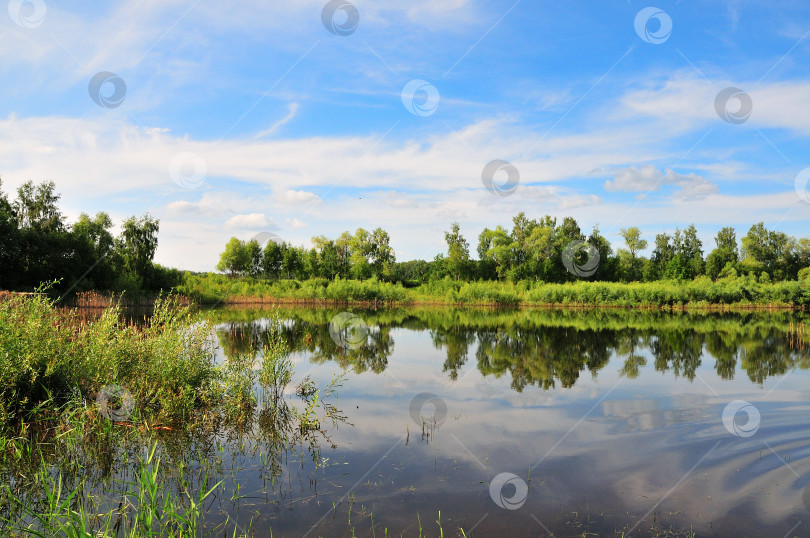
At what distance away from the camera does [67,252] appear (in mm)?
40250

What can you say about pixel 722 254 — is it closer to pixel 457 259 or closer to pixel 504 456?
pixel 457 259

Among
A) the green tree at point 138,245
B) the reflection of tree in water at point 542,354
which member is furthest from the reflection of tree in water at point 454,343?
the green tree at point 138,245

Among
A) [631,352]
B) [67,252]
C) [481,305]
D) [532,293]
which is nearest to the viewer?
[631,352]

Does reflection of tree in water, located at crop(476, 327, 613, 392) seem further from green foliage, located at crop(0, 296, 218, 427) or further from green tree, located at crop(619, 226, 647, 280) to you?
green tree, located at crop(619, 226, 647, 280)

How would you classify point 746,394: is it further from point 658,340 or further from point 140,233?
point 140,233

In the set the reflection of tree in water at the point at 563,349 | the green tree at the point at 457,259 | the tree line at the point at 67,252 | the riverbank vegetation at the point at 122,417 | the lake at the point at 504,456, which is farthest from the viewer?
the green tree at the point at 457,259

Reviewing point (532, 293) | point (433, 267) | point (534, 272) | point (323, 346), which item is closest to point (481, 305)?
point (532, 293)

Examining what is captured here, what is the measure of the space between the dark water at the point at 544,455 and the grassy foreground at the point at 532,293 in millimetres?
33228

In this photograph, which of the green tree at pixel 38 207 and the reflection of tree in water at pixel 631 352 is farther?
the green tree at pixel 38 207

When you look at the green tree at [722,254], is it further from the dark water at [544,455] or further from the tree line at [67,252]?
the tree line at [67,252]

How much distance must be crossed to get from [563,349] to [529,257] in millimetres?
47738

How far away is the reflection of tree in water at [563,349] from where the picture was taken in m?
13.8

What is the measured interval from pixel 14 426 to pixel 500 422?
24.0ft

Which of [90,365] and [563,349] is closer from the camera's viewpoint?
[90,365]
